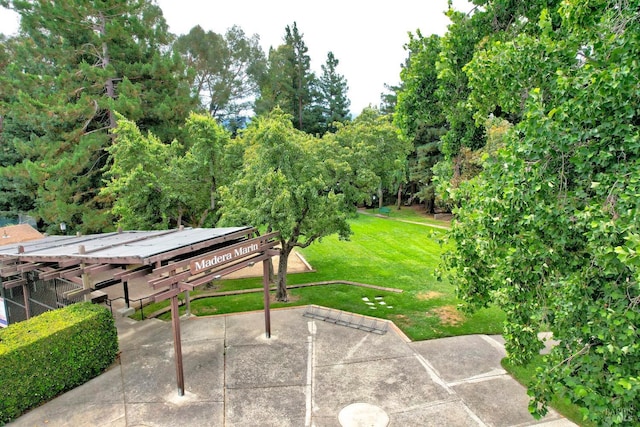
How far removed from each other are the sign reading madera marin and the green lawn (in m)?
3.83

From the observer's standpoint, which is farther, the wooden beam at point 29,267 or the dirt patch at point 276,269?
the dirt patch at point 276,269

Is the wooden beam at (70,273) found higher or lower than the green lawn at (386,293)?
higher

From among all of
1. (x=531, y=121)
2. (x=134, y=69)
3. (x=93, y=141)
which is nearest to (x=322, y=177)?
(x=531, y=121)

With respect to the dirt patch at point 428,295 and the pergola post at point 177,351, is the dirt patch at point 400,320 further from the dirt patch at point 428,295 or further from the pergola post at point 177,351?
the pergola post at point 177,351

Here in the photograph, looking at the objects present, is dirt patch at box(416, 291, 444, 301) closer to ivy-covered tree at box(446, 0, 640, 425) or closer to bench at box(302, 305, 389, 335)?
bench at box(302, 305, 389, 335)

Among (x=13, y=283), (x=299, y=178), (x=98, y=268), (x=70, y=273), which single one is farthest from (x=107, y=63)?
(x=98, y=268)

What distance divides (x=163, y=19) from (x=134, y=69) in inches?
399

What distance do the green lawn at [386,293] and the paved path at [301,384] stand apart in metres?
0.98

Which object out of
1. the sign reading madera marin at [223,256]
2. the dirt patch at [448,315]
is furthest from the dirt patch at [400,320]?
the sign reading madera marin at [223,256]

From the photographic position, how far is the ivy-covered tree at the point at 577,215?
3.58 meters

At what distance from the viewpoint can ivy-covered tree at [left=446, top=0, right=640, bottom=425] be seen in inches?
141

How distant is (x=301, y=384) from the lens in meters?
7.66

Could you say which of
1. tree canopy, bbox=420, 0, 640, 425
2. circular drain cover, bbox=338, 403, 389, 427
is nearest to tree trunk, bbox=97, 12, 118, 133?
circular drain cover, bbox=338, 403, 389, 427

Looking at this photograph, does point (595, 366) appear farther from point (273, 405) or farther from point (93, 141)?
point (93, 141)
